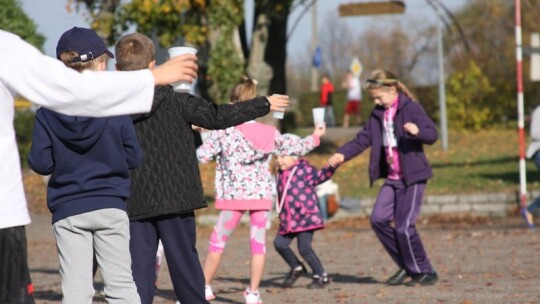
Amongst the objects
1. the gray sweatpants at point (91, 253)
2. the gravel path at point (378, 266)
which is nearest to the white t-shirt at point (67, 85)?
the gray sweatpants at point (91, 253)

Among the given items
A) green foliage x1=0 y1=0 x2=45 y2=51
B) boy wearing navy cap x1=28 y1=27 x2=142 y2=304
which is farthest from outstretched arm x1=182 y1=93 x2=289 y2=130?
green foliage x1=0 y1=0 x2=45 y2=51

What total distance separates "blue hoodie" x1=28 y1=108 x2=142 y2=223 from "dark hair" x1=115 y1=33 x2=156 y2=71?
78 cm

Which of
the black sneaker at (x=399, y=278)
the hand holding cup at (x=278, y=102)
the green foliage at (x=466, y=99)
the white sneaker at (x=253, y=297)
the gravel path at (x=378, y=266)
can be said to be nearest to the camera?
the hand holding cup at (x=278, y=102)

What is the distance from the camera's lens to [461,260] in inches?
471

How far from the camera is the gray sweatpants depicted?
5590 millimetres

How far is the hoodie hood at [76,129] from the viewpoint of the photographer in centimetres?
554

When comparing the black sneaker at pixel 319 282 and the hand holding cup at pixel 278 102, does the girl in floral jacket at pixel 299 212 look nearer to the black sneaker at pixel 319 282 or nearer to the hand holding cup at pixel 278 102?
the black sneaker at pixel 319 282

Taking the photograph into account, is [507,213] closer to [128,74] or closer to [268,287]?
[268,287]

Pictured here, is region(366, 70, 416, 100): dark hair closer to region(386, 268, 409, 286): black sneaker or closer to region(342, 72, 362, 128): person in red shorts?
region(386, 268, 409, 286): black sneaker

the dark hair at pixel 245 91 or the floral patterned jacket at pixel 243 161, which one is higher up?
the dark hair at pixel 245 91

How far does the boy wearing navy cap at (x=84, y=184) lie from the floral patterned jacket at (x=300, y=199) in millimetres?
4377

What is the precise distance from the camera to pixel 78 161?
561 centimetres

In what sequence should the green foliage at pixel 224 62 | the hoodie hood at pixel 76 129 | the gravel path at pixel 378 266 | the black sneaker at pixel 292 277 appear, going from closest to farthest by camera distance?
1. the hoodie hood at pixel 76 129
2. the gravel path at pixel 378 266
3. the black sneaker at pixel 292 277
4. the green foliage at pixel 224 62

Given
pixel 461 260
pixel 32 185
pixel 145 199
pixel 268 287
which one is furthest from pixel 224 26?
pixel 145 199
